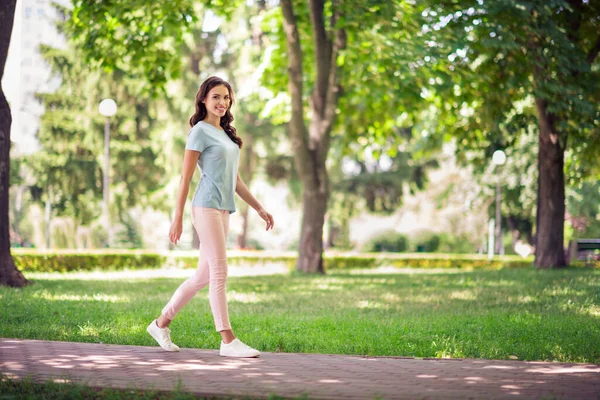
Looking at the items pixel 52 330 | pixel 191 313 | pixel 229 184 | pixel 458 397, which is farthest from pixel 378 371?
pixel 191 313

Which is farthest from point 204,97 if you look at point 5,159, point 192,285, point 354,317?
point 5,159

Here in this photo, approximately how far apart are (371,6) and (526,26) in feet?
10.9

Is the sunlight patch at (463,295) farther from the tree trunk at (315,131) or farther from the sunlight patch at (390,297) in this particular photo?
the tree trunk at (315,131)

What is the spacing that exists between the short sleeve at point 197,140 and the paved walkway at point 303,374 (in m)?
1.79

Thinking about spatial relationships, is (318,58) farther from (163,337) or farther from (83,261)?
(163,337)

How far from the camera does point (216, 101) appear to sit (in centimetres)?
667

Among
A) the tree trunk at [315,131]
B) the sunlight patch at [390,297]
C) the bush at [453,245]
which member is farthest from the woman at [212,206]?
the bush at [453,245]

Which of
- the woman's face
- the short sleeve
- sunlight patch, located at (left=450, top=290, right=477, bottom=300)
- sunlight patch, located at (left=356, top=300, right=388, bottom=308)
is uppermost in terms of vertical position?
the woman's face

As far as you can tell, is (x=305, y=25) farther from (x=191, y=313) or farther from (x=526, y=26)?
(x=191, y=313)

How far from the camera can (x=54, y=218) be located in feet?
118

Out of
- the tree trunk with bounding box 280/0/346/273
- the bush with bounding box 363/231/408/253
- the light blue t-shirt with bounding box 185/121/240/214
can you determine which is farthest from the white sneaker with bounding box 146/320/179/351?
A: the bush with bounding box 363/231/408/253

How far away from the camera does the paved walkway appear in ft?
16.6

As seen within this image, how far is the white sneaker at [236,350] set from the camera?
646 cm

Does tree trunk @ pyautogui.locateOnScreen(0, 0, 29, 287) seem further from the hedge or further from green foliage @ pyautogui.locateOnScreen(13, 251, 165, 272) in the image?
the hedge
